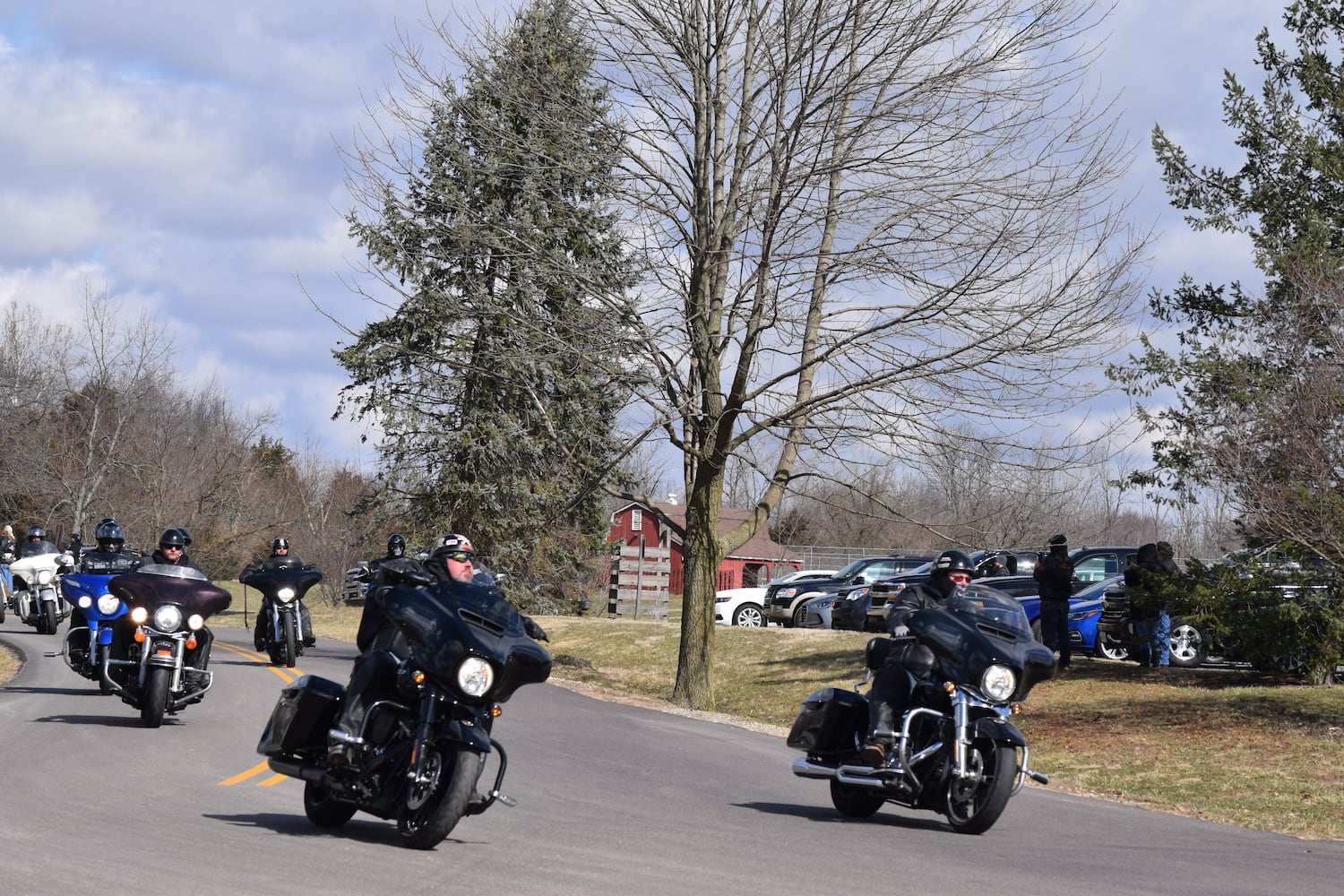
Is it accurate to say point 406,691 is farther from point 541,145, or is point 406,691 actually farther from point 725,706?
point 725,706

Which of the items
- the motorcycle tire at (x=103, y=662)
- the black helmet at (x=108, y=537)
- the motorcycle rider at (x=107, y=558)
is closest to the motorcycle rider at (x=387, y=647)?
the motorcycle tire at (x=103, y=662)

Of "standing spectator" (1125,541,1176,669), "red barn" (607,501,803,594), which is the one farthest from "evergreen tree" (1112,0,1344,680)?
"red barn" (607,501,803,594)

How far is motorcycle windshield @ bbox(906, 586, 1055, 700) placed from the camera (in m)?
9.59

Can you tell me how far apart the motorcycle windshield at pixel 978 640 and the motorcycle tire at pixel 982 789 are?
421 millimetres

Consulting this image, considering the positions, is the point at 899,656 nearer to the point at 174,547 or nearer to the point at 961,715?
the point at 961,715

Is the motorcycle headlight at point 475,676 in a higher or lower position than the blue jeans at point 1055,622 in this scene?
lower

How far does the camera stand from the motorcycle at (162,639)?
526 inches

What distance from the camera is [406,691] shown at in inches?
306

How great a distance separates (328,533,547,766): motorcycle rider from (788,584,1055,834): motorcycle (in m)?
3.01

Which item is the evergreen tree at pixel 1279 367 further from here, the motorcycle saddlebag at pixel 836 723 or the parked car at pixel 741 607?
the parked car at pixel 741 607

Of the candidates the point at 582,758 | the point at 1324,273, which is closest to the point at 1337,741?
the point at 1324,273

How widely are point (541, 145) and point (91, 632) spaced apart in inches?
410

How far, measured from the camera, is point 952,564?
10328 mm

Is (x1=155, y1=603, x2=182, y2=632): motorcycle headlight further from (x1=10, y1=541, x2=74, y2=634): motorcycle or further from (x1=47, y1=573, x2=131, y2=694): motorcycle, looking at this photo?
(x1=10, y1=541, x2=74, y2=634): motorcycle
